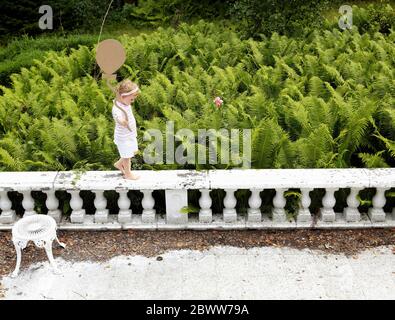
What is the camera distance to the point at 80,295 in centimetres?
528

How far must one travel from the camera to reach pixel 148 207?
6.33 meters

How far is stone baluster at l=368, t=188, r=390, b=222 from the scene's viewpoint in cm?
629

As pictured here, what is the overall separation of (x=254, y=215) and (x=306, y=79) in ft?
11.7

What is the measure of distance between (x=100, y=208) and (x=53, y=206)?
1.70 ft

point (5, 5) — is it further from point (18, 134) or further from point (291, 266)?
point (291, 266)

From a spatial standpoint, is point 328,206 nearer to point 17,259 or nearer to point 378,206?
point 378,206

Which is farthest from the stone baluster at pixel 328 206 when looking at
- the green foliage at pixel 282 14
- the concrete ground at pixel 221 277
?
the green foliage at pixel 282 14

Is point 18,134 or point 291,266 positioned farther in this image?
point 18,134

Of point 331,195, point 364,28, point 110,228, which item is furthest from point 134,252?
point 364,28

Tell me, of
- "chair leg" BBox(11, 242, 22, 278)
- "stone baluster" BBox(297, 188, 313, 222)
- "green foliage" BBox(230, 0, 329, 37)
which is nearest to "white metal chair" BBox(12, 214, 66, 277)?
"chair leg" BBox(11, 242, 22, 278)

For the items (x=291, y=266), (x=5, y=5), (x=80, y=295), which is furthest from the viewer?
(x=5, y=5)

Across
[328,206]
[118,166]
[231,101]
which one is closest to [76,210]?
[118,166]

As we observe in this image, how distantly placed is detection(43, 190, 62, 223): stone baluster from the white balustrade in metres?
0.01

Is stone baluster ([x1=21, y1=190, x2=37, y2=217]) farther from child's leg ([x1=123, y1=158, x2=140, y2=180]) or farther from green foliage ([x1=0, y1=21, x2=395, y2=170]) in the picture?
child's leg ([x1=123, y1=158, x2=140, y2=180])
